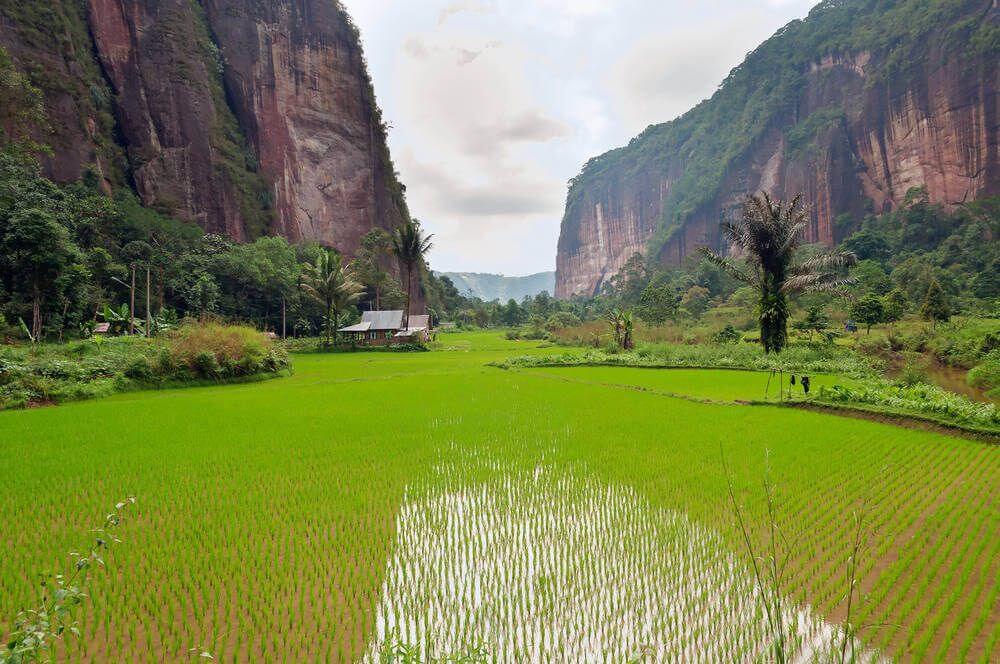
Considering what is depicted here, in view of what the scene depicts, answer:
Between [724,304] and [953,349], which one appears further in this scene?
[724,304]

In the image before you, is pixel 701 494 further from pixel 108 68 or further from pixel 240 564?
pixel 108 68

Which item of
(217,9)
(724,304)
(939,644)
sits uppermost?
(217,9)

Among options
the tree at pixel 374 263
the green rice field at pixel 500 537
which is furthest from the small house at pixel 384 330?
the green rice field at pixel 500 537

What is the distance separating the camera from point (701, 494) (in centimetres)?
507

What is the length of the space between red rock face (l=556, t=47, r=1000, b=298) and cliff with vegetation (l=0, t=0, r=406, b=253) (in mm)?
60124

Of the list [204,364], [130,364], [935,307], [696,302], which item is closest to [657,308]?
[696,302]

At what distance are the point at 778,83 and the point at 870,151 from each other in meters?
34.4

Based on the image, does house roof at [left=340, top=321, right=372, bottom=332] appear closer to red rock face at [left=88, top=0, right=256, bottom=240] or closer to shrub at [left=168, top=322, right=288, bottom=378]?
red rock face at [left=88, top=0, right=256, bottom=240]

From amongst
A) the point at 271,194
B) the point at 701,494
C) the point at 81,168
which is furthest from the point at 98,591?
the point at 271,194

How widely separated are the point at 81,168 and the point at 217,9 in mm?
25074

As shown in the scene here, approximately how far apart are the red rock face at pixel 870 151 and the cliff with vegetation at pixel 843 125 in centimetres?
14

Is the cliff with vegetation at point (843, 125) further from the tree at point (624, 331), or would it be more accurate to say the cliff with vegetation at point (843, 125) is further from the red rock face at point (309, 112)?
the red rock face at point (309, 112)

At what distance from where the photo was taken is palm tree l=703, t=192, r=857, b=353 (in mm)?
17859

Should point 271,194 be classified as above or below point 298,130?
below
